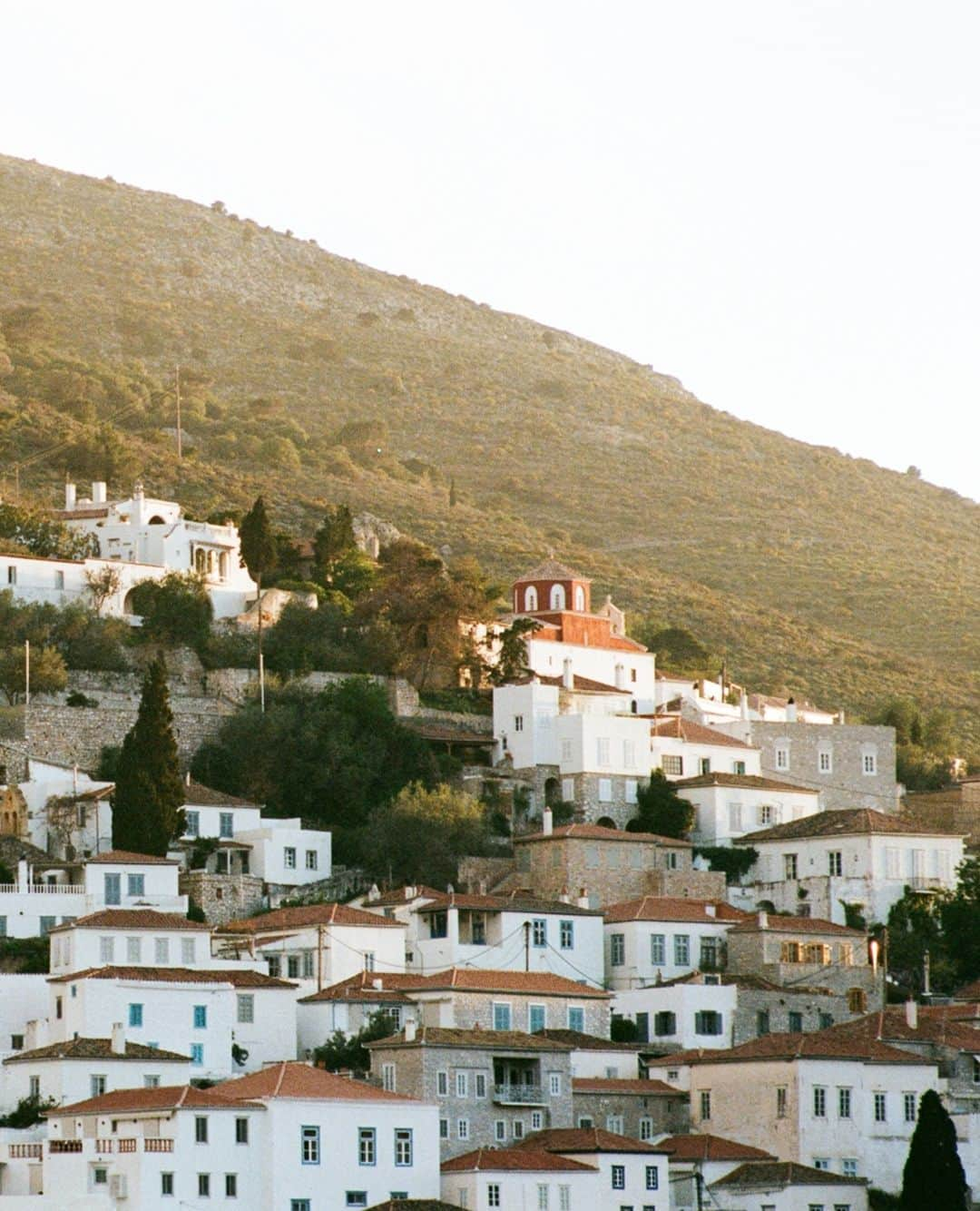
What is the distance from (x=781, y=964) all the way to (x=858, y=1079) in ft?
26.3

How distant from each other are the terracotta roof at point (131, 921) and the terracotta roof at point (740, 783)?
70.2 feet

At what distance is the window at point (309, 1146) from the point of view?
217ft

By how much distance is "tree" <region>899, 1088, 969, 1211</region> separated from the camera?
67250mm

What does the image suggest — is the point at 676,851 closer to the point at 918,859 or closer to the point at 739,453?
the point at 918,859

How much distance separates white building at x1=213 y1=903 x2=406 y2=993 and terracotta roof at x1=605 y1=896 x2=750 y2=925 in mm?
6968

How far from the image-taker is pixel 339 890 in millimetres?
84562

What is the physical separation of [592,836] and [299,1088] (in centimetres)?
2082

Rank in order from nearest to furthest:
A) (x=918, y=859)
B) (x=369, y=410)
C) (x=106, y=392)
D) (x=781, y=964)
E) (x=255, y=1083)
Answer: (x=255, y=1083), (x=781, y=964), (x=918, y=859), (x=106, y=392), (x=369, y=410)

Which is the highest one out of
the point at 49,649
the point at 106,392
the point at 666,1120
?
the point at 106,392

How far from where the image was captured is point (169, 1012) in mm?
71625

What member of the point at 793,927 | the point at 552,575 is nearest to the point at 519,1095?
the point at 793,927

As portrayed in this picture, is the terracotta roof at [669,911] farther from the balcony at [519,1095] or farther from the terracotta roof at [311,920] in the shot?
the balcony at [519,1095]

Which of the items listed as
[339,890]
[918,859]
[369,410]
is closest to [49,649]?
[339,890]

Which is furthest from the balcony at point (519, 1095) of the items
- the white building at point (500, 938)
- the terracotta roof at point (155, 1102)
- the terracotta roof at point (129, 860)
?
the terracotta roof at point (129, 860)
